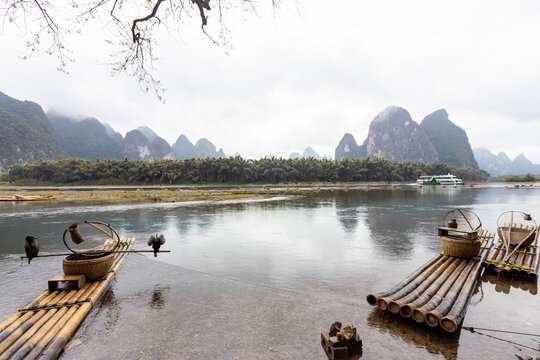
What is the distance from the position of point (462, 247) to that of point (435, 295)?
9.82 feet

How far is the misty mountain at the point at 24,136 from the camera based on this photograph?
Result: 106 metres

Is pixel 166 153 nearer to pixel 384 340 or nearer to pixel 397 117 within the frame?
pixel 397 117

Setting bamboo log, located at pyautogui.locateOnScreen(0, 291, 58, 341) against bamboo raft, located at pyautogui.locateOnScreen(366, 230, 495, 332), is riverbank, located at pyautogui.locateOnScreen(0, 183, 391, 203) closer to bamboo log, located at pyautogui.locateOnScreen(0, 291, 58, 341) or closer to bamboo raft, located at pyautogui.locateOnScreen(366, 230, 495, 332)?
bamboo log, located at pyautogui.locateOnScreen(0, 291, 58, 341)

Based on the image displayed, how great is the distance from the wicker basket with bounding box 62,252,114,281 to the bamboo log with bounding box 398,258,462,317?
22.4 ft

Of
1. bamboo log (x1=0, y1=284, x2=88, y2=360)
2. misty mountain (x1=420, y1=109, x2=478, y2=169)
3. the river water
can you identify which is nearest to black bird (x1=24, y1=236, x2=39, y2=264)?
the river water

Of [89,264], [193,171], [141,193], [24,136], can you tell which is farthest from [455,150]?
[24,136]

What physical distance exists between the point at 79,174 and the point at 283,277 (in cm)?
7928

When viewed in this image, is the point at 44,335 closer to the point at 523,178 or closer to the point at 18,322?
the point at 18,322

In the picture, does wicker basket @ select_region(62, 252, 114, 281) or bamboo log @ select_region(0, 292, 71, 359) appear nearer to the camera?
bamboo log @ select_region(0, 292, 71, 359)

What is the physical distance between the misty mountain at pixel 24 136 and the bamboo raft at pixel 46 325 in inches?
5380

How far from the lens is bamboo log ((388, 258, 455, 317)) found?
514 centimetres

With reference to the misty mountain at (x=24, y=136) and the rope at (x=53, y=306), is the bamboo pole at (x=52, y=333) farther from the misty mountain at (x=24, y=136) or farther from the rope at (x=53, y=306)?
the misty mountain at (x=24, y=136)

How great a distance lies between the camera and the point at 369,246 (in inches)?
435

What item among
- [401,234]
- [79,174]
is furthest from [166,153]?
[401,234]
